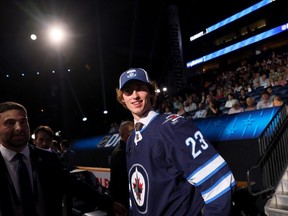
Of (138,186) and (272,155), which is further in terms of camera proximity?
(272,155)

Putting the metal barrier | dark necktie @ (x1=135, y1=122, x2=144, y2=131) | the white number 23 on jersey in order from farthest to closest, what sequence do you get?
the metal barrier < dark necktie @ (x1=135, y1=122, x2=144, y2=131) < the white number 23 on jersey

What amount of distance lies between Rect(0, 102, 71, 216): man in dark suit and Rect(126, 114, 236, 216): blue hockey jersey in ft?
3.05

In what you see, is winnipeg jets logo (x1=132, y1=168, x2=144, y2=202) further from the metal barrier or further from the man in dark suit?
the metal barrier

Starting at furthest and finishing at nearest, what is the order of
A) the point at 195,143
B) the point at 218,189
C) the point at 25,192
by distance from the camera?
the point at 25,192, the point at 195,143, the point at 218,189

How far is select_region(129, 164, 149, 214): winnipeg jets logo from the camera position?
1.97 m

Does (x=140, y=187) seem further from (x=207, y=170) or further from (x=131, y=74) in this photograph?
(x=131, y=74)

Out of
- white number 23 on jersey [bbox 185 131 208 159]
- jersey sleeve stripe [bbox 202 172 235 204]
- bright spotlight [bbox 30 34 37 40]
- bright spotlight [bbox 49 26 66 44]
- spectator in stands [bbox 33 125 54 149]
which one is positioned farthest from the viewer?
bright spotlight [bbox 30 34 37 40]

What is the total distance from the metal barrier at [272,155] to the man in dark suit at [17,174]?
5.15 meters

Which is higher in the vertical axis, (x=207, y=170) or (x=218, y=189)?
(x=207, y=170)

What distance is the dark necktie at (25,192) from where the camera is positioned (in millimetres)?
2318

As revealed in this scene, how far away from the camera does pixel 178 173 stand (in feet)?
6.07

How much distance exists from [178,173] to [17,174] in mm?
1465

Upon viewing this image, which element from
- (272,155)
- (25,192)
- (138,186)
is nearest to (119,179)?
(25,192)

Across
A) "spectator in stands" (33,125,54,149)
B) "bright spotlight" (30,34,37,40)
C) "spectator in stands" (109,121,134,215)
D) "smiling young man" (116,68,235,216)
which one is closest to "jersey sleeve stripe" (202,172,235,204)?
"smiling young man" (116,68,235,216)
